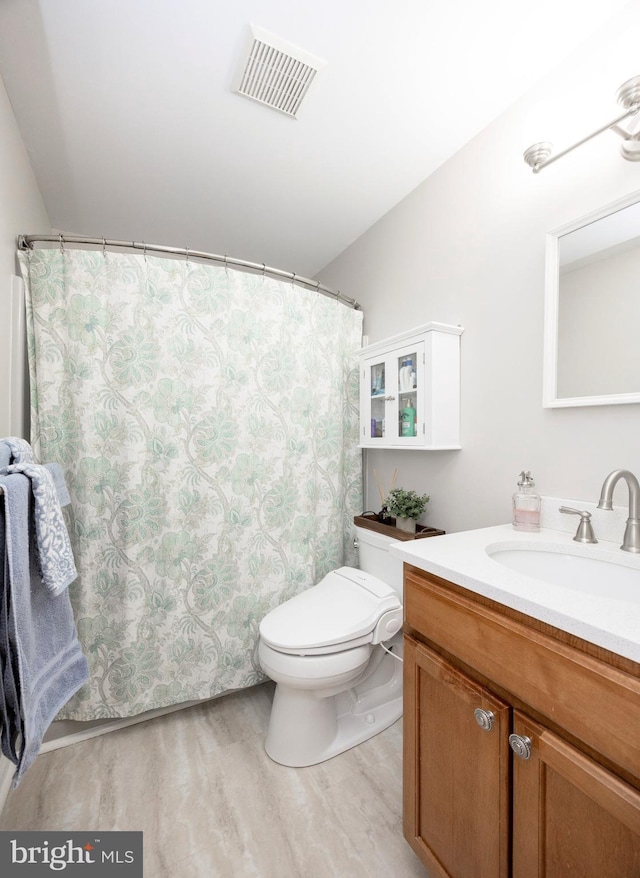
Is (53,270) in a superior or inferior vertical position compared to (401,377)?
superior

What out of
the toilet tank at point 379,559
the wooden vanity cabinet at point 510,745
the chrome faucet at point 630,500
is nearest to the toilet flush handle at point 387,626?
the toilet tank at point 379,559

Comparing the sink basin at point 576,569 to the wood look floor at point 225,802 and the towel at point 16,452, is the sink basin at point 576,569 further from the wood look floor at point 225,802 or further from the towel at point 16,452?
the towel at point 16,452

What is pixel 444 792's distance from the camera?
919 mm

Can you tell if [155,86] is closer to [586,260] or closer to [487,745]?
[586,260]

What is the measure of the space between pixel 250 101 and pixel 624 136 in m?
1.15

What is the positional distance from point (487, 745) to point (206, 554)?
121 centimetres

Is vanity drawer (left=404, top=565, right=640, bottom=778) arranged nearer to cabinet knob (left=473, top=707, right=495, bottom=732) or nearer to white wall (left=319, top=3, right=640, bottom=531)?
cabinet knob (left=473, top=707, right=495, bottom=732)

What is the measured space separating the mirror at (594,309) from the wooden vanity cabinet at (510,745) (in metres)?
0.72

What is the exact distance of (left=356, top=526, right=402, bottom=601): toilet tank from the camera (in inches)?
63.6

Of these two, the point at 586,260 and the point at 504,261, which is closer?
the point at 586,260

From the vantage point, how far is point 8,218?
1.36 m

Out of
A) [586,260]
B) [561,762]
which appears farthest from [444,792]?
[586,260]

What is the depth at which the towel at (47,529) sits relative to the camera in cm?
90

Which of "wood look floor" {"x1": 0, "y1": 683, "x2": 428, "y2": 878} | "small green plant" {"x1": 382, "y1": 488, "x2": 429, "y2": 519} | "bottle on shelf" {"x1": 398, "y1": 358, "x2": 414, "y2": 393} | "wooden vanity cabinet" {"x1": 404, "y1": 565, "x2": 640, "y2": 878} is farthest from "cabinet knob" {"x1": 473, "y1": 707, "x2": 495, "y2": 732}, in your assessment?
"bottle on shelf" {"x1": 398, "y1": 358, "x2": 414, "y2": 393}
